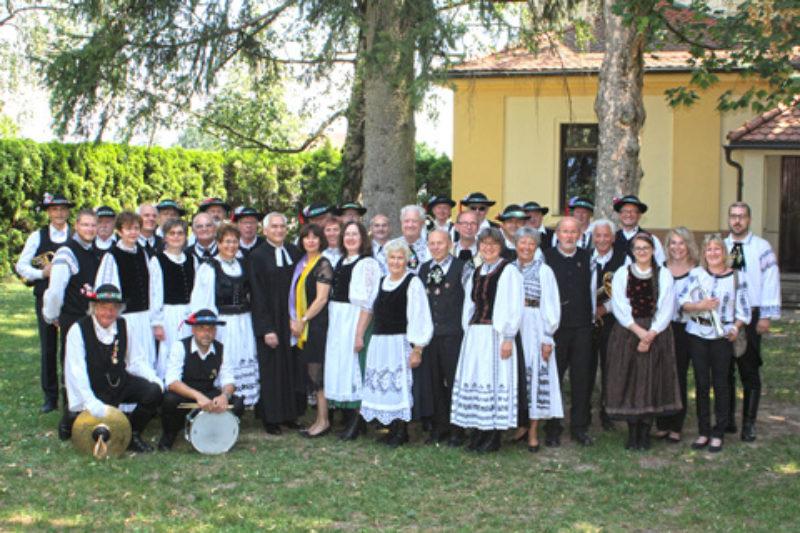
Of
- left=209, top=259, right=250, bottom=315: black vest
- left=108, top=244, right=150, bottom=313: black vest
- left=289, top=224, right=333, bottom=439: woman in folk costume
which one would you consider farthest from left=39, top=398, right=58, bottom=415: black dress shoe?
left=289, top=224, right=333, bottom=439: woman in folk costume

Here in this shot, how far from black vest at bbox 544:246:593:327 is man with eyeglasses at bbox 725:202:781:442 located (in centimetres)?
117

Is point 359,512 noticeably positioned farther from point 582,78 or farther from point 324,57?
point 582,78

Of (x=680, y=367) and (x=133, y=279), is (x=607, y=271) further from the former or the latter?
(x=133, y=279)

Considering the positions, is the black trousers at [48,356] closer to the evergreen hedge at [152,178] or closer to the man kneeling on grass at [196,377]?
the man kneeling on grass at [196,377]

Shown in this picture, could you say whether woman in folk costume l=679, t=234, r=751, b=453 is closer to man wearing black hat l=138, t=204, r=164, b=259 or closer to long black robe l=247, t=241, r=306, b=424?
long black robe l=247, t=241, r=306, b=424

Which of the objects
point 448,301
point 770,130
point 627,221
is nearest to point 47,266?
point 448,301

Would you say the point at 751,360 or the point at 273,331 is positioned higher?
the point at 273,331

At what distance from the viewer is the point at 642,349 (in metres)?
6.45

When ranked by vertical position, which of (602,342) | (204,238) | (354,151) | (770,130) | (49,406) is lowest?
(49,406)

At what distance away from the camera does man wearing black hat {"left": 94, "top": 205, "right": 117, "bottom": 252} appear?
7.27m

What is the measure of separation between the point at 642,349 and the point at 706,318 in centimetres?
54

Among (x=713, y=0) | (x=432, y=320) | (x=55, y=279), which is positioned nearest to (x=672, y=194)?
(x=713, y=0)

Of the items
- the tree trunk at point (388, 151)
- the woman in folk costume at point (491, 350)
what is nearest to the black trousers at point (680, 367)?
the woman in folk costume at point (491, 350)

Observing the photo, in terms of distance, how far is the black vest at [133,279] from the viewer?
269 inches
